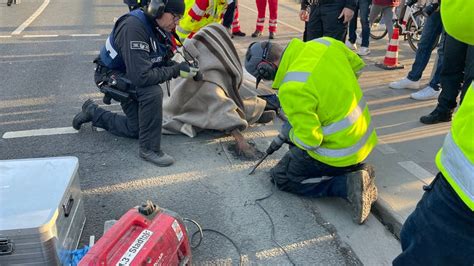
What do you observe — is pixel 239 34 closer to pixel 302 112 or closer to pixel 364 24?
pixel 364 24

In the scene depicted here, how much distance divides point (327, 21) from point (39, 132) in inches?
127

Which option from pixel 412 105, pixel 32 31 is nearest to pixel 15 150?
pixel 412 105

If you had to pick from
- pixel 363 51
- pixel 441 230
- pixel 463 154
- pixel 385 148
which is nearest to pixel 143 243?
pixel 441 230

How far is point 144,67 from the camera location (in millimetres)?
3244

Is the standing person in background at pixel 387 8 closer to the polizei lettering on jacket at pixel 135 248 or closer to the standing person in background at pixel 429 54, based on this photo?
the standing person in background at pixel 429 54

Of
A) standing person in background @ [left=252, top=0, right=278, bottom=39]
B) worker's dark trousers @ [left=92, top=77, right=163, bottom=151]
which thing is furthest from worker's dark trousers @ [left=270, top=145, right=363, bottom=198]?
standing person in background @ [left=252, top=0, right=278, bottom=39]

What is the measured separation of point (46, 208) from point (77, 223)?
470 mm

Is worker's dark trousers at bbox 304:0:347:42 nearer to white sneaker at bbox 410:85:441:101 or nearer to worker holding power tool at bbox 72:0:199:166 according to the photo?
white sneaker at bbox 410:85:441:101

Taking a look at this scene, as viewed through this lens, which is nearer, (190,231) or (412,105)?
(190,231)

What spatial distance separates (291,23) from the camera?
975 centimetres

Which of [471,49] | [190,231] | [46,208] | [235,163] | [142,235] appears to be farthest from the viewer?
[471,49]

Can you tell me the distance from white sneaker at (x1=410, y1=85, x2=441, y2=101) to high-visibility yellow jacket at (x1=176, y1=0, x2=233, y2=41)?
8.31ft

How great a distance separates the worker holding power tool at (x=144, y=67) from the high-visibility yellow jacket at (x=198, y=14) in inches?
53.3

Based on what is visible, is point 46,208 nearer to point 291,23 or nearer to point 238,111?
point 238,111
